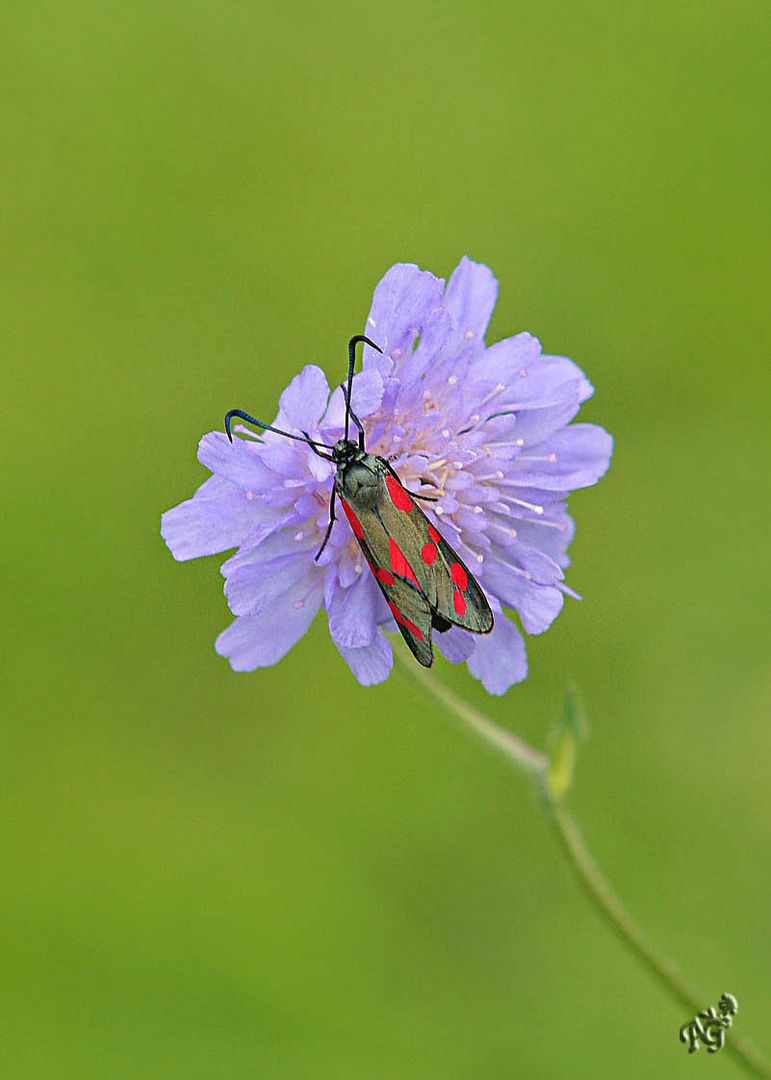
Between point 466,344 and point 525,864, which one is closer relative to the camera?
point 466,344

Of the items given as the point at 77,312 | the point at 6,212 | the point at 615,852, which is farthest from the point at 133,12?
the point at 615,852

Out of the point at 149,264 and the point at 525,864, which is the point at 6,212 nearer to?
the point at 149,264

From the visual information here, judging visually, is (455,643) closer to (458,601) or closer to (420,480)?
(458,601)

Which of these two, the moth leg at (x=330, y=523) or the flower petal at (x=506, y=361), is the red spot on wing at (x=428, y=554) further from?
the flower petal at (x=506, y=361)

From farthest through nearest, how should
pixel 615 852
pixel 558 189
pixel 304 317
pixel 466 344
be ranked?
1. pixel 558 189
2. pixel 304 317
3. pixel 615 852
4. pixel 466 344
